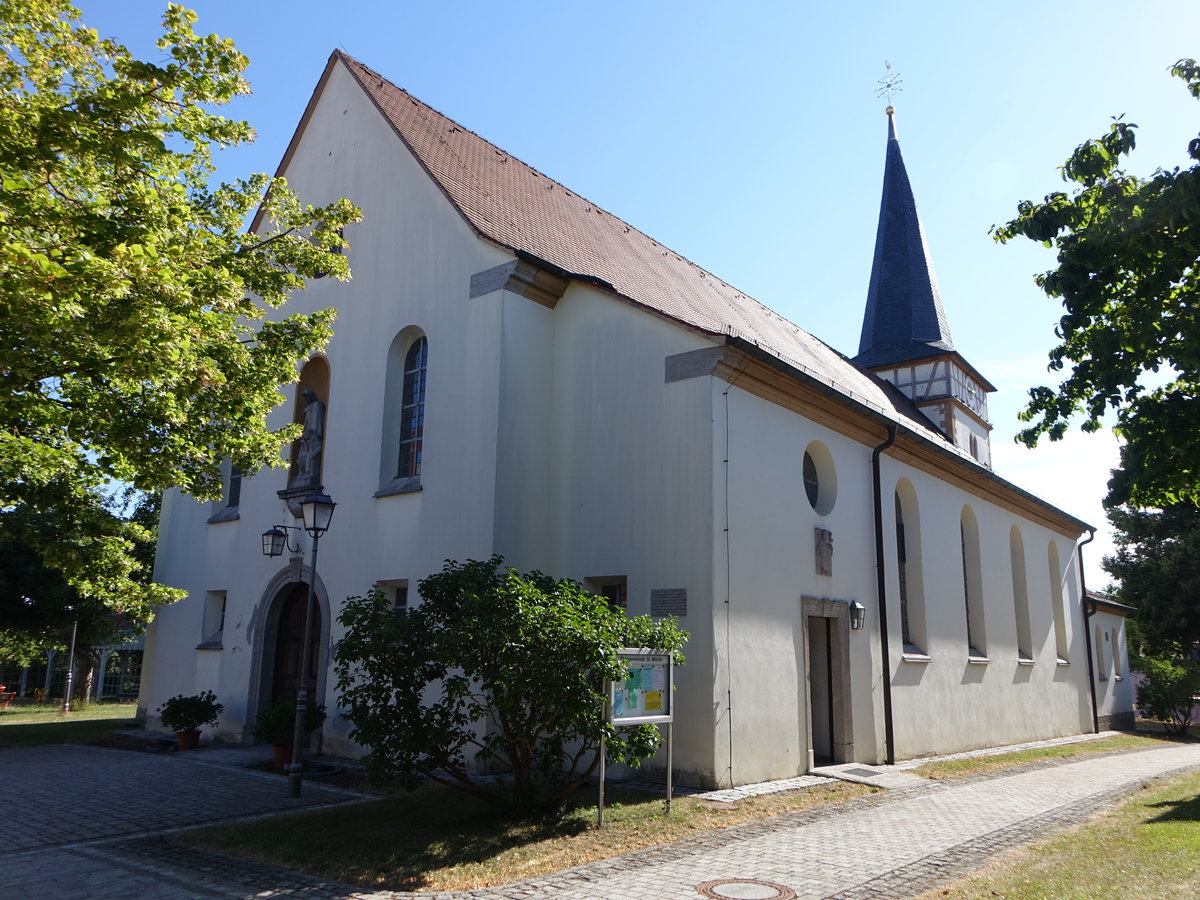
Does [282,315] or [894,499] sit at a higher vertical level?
[282,315]

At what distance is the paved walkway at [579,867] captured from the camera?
22.3 ft

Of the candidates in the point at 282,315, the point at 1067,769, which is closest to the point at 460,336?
the point at 282,315

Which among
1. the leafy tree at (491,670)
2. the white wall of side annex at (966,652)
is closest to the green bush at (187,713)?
the leafy tree at (491,670)

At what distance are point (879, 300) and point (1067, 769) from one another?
18.5 m

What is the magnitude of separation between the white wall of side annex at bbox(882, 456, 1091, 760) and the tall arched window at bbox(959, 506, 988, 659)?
115mm

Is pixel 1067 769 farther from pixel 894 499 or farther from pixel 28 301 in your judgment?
pixel 28 301

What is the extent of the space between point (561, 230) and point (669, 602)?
7966 millimetres

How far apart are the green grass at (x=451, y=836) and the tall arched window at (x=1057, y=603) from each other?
1709 cm

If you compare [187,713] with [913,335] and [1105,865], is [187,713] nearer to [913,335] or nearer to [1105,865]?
[1105,865]

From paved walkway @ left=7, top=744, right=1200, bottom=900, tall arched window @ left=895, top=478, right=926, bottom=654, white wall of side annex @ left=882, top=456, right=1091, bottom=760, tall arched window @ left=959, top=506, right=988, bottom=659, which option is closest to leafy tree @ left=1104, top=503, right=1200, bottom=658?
white wall of side annex @ left=882, top=456, right=1091, bottom=760

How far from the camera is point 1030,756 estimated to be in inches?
671

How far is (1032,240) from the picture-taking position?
31.1ft

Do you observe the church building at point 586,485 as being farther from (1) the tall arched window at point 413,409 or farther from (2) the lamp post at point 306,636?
(2) the lamp post at point 306,636

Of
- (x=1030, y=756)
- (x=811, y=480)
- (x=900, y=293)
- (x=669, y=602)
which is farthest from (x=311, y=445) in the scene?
(x=900, y=293)
